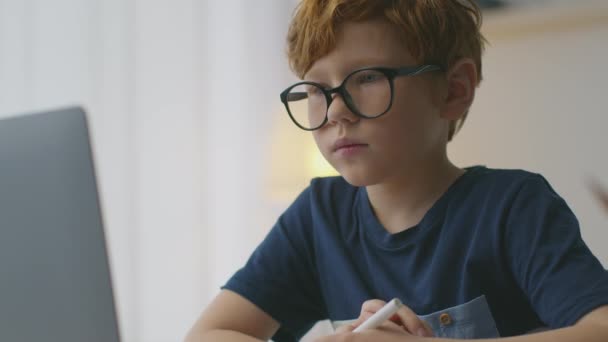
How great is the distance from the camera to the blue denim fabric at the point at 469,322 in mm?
868

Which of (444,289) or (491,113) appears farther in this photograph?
(491,113)

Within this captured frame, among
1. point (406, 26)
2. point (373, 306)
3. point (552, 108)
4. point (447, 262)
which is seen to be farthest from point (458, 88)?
point (552, 108)

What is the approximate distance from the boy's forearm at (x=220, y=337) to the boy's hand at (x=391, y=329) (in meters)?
0.19

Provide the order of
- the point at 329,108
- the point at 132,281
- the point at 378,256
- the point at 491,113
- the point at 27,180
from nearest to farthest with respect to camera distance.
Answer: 1. the point at 27,180
2. the point at 329,108
3. the point at 378,256
4. the point at 132,281
5. the point at 491,113

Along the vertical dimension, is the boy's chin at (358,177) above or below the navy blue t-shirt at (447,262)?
above

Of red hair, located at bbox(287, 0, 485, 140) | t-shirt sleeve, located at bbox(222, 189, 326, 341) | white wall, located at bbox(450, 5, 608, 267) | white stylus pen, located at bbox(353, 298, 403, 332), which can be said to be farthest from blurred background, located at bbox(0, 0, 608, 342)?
white stylus pen, located at bbox(353, 298, 403, 332)

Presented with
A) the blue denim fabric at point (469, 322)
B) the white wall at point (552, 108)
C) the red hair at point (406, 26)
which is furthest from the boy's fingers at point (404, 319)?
the white wall at point (552, 108)

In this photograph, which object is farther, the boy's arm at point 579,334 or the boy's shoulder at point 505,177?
the boy's shoulder at point 505,177

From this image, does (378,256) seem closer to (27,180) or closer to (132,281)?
(27,180)

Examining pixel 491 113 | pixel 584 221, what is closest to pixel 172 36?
pixel 491 113

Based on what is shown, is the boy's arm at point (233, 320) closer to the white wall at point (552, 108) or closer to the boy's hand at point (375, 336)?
the boy's hand at point (375, 336)

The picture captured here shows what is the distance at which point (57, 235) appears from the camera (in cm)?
64

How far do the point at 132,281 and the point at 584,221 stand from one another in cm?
144

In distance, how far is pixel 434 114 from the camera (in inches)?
35.8
